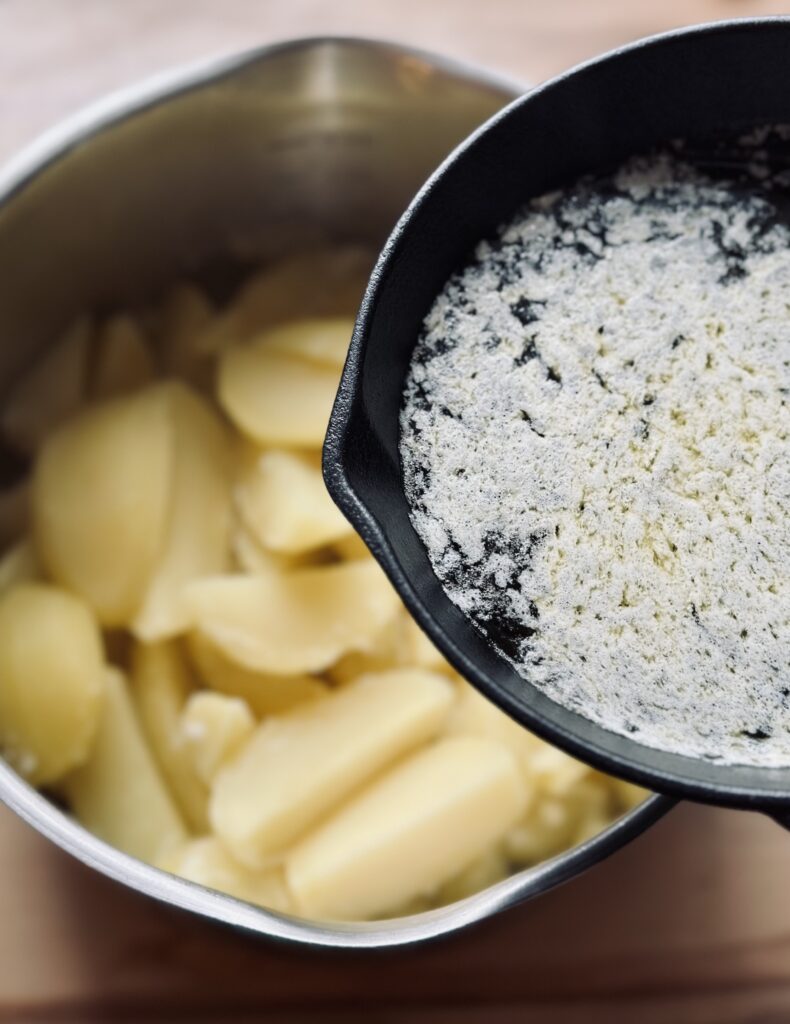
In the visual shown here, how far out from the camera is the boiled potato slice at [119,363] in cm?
90

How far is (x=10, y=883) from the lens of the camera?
78cm

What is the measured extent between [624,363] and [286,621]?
0.33m

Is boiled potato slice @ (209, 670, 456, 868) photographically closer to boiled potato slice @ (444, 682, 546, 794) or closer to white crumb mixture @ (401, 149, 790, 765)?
boiled potato slice @ (444, 682, 546, 794)

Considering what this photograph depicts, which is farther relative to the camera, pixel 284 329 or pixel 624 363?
pixel 284 329

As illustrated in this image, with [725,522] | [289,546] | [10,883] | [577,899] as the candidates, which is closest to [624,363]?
[725,522]

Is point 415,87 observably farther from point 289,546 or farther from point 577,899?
point 577,899

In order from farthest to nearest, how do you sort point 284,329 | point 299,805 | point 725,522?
point 284,329
point 299,805
point 725,522

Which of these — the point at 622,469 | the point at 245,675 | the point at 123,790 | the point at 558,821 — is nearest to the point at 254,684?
the point at 245,675

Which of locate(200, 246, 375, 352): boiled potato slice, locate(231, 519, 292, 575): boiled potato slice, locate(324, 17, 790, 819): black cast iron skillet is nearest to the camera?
locate(324, 17, 790, 819): black cast iron skillet

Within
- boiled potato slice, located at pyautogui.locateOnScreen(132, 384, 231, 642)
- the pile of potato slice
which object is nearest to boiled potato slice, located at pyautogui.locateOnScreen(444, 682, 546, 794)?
the pile of potato slice

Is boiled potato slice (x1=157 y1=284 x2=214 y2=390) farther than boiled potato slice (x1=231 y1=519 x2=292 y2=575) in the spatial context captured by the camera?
Yes

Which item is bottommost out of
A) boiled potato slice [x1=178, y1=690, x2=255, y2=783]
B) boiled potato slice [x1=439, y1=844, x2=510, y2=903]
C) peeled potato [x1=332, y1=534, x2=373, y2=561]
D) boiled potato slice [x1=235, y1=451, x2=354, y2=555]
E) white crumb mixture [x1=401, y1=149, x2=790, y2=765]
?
boiled potato slice [x1=439, y1=844, x2=510, y2=903]

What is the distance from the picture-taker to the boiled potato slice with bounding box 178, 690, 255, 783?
0.75 metres

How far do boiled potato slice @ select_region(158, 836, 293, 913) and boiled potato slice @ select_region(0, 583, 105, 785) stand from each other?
0.36ft
